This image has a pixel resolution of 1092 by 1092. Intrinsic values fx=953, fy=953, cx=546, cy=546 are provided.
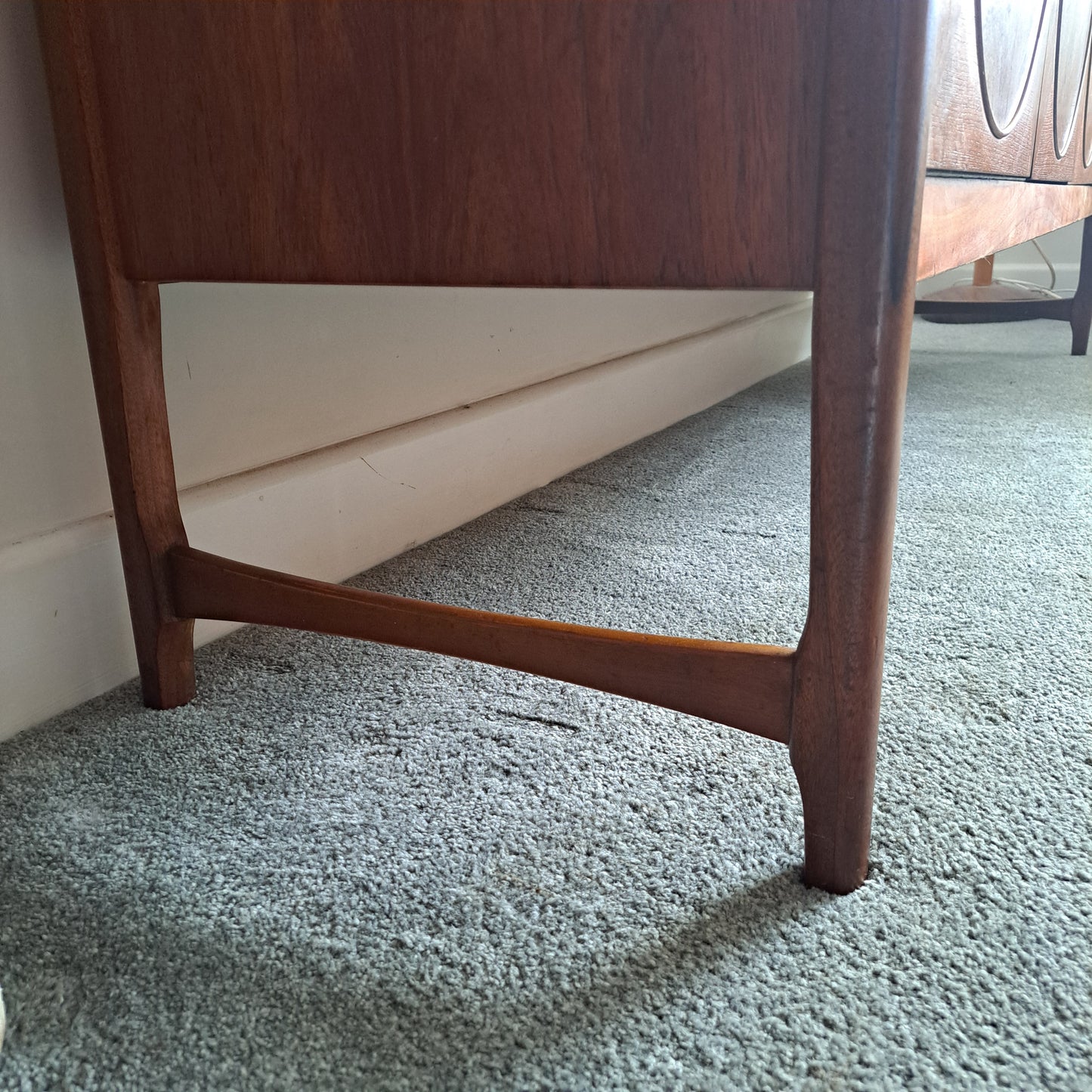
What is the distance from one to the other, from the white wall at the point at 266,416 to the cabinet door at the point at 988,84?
0.48 metres

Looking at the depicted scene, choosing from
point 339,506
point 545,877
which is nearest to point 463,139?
point 545,877

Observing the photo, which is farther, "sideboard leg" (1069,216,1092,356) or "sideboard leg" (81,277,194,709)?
"sideboard leg" (1069,216,1092,356)

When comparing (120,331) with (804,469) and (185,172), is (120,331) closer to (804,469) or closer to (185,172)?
(185,172)

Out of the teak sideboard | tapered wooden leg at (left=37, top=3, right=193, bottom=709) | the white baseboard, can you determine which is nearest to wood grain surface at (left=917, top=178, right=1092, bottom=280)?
the teak sideboard

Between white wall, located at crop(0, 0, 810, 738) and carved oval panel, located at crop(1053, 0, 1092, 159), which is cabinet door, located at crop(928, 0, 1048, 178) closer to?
carved oval panel, located at crop(1053, 0, 1092, 159)

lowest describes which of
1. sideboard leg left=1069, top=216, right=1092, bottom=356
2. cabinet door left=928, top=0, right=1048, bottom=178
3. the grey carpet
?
the grey carpet

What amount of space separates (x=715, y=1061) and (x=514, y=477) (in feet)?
2.40

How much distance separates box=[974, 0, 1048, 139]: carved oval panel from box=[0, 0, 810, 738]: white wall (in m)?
0.49

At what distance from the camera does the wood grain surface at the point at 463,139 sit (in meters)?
0.35

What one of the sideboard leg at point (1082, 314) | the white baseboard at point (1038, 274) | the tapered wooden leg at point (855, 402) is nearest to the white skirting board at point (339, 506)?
the tapered wooden leg at point (855, 402)

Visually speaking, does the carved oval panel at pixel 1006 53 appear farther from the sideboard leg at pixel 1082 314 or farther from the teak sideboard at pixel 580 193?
the sideboard leg at pixel 1082 314

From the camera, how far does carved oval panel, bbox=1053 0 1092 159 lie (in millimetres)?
792

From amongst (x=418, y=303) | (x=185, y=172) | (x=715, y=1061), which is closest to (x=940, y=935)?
(x=715, y=1061)

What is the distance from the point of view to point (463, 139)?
1.33ft
